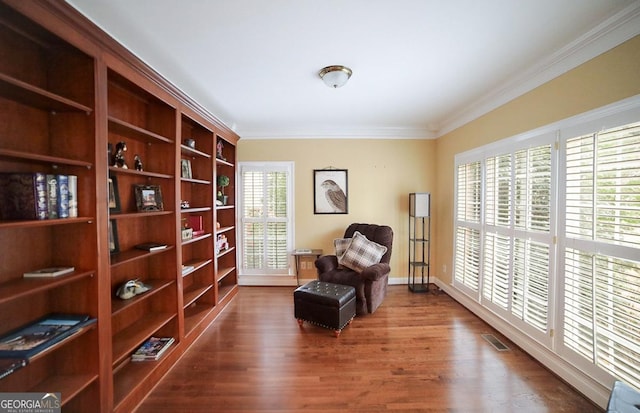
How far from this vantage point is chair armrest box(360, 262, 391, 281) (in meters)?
2.90

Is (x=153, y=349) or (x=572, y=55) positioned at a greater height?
(x=572, y=55)

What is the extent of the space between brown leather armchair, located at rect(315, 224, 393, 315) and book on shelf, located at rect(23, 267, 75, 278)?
2.46 meters

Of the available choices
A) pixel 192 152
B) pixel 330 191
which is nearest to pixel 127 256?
pixel 192 152

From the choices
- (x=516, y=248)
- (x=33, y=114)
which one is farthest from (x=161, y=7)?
(x=516, y=248)

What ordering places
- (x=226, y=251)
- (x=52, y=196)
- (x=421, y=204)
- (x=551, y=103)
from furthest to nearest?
(x=421, y=204) < (x=226, y=251) < (x=551, y=103) < (x=52, y=196)

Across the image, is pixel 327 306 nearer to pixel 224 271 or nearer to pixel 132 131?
pixel 224 271

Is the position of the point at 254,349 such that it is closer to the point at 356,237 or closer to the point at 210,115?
the point at 356,237

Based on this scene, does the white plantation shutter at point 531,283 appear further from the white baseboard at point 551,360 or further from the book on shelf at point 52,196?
the book on shelf at point 52,196

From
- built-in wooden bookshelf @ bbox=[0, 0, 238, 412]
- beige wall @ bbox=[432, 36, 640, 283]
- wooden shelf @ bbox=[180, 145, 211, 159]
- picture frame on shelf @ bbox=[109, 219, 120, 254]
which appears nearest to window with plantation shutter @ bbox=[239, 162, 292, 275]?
wooden shelf @ bbox=[180, 145, 211, 159]

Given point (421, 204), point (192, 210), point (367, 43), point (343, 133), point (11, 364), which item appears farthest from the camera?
point (343, 133)

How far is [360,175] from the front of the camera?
4004 mm

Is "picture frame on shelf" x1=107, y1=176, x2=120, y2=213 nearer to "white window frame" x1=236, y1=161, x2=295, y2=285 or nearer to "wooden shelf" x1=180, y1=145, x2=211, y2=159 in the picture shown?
"wooden shelf" x1=180, y1=145, x2=211, y2=159

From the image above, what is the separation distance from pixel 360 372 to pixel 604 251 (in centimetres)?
200

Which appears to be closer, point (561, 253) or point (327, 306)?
point (561, 253)
